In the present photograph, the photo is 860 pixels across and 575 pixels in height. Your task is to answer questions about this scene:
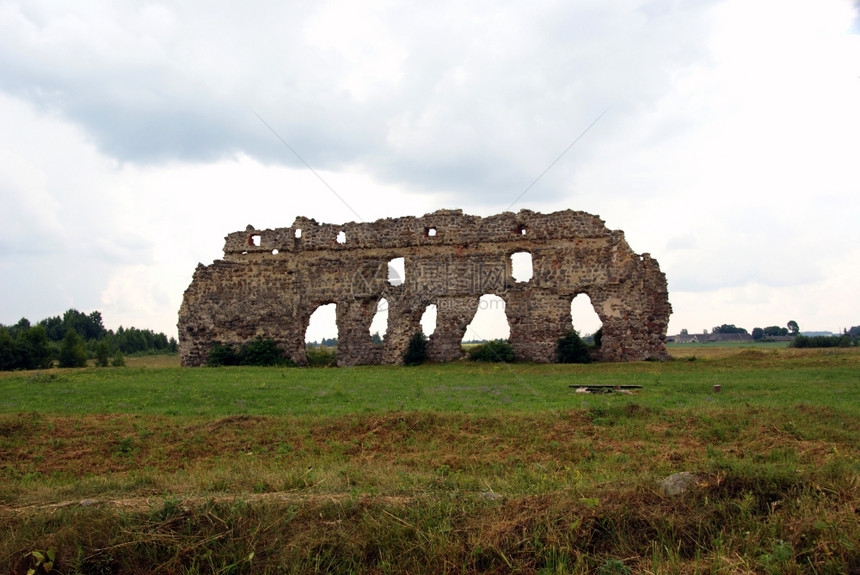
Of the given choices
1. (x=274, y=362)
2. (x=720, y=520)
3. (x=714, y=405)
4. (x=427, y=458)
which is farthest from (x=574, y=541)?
(x=274, y=362)

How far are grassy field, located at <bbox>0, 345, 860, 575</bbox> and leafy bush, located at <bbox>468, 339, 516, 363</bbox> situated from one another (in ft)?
34.6

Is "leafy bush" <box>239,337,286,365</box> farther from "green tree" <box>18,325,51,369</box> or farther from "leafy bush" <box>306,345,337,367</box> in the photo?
"green tree" <box>18,325,51,369</box>

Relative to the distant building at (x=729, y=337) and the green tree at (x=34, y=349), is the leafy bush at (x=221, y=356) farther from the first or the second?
the distant building at (x=729, y=337)

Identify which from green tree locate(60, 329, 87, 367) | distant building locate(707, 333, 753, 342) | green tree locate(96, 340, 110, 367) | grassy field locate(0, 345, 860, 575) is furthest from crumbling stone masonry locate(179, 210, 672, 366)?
distant building locate(707, 333, 753, 342)

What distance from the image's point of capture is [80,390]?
1483 cm

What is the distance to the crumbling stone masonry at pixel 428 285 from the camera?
74.2 ft

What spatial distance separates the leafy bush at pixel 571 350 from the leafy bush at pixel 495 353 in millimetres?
1643

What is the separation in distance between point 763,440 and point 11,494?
8.29 meters

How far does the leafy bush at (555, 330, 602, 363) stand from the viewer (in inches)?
879

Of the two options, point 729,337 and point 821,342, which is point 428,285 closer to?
point 821,342

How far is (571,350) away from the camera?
73.2 ft

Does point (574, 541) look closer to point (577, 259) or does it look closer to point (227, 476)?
point (227, 476)

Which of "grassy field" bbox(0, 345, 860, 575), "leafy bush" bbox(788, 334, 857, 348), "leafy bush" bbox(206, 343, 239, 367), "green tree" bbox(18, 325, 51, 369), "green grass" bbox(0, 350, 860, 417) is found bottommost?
"grassy field" bbox(0, 345, 860, 575)

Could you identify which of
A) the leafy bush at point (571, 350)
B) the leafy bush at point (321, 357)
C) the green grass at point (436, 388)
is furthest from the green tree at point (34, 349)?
the leafy bush at point (571, 350)
